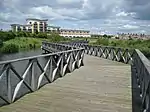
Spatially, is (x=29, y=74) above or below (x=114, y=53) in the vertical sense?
above

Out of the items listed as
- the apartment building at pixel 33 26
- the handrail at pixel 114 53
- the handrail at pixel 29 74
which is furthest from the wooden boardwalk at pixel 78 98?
the apartment building at pixel 33 26

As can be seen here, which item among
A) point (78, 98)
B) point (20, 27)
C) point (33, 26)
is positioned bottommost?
point (20, 27)

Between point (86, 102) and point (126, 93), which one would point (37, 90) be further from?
point (126, 93)

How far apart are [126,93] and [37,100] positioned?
220cm

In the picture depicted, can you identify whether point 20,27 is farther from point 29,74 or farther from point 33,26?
point 29,74

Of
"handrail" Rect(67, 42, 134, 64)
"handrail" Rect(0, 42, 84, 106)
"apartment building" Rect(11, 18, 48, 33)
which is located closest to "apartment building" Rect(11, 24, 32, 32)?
"apartment building" Rect(11, 18, 48, 33)

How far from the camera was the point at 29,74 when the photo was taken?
6.34m

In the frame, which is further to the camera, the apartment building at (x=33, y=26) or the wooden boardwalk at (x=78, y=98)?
the apartment building at (x=33, y=26)

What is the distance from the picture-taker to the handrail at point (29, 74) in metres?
5.16

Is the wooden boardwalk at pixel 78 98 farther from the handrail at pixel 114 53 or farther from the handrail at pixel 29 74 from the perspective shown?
the handrail at pixel 114 53

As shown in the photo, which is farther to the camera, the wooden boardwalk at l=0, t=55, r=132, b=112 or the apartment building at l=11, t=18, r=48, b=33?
the apartment building at l=11, t=18, r=48, b=33

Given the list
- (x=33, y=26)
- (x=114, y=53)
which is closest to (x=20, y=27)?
(x=33, y=26)

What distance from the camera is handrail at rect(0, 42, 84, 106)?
16.9ft

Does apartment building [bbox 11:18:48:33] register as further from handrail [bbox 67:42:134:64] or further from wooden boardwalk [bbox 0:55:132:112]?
wooden boardwalk [bbox 0:55:132:112]
